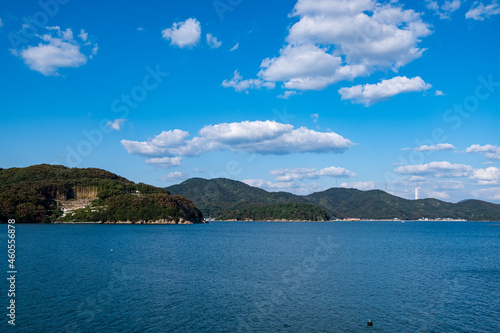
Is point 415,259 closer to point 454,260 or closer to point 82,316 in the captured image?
point 454,260

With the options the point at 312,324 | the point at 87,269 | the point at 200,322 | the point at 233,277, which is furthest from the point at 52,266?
the point at 312,324

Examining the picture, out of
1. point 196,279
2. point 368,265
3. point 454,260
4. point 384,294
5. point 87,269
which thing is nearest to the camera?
point 384,294

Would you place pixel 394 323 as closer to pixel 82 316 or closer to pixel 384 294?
pixel 384 294

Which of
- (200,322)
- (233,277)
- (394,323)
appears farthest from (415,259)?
(200,322)

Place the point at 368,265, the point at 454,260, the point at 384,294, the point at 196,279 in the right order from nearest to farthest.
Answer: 1. the point at 384,294
2. the point at 196,279
3. the point at 368,265
4. the point at 454,260

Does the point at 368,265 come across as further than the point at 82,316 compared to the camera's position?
Yes

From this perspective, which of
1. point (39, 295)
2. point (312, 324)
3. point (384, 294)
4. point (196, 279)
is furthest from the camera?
point (196, 279)

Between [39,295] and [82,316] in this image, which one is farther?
[39,295]

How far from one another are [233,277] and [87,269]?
24698 millimetres

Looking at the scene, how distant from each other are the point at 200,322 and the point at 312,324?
1047cm

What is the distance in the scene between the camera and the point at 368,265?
233 feet

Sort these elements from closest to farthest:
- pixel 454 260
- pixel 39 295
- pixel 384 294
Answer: pixel 39 295, pixel 384 294, pixel 454 260

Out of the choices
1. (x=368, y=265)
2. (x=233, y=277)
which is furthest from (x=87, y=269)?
(x=368, y=265)

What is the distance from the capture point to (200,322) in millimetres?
34406
